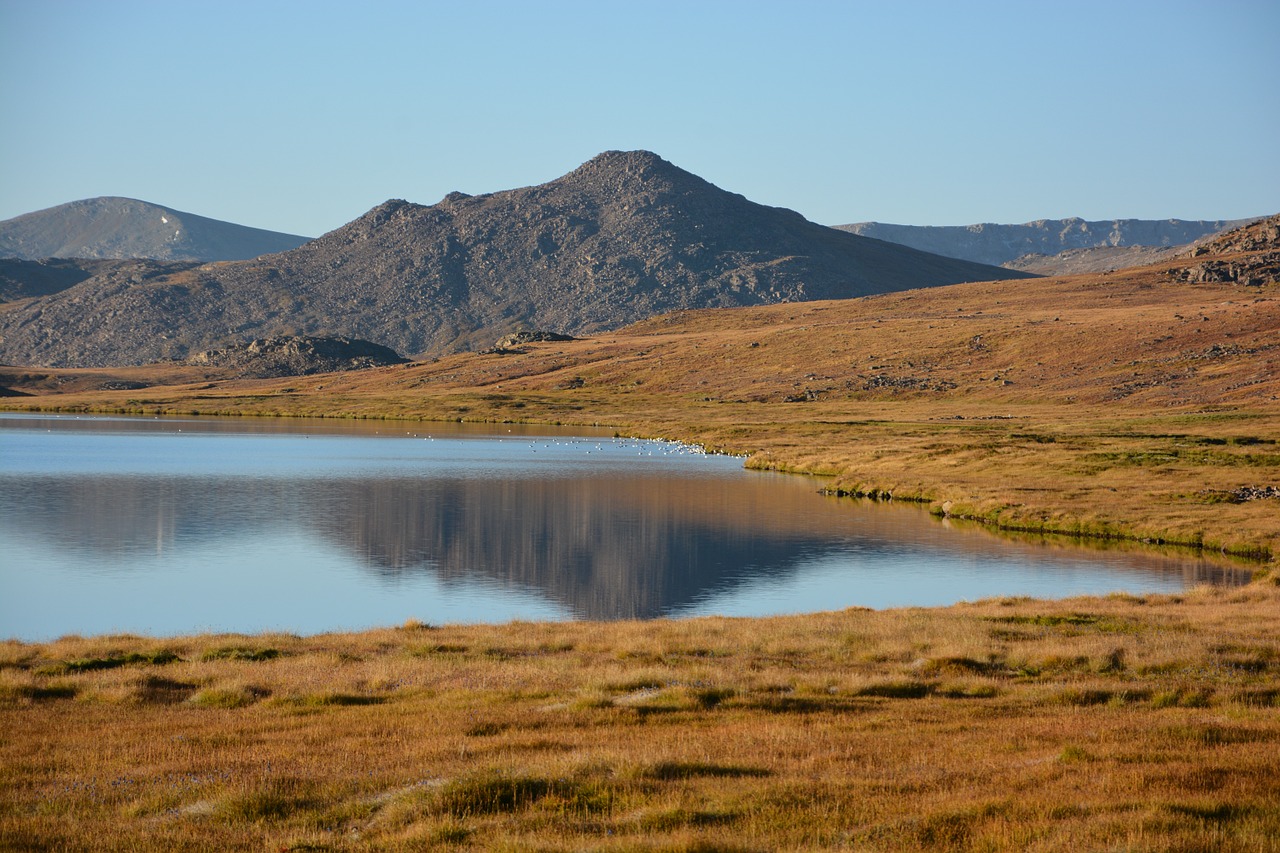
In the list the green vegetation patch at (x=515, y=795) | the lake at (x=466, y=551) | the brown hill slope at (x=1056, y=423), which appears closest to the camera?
the green vegetation patch at (x=515, y=795)

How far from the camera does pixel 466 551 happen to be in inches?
2219

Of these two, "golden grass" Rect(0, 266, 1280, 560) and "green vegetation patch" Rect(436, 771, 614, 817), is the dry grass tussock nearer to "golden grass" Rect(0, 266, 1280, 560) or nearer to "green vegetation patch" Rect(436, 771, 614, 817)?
"green vegetation patch" Rect(436, 771, 614, 817)

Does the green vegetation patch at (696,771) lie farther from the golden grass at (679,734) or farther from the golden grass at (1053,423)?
the golden grass at (1053,423)

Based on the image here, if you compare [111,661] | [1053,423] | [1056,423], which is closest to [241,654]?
[111,661]

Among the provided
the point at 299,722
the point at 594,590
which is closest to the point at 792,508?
the point at 594,590

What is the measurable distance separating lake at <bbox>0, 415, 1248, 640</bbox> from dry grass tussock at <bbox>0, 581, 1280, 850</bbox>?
14.0m

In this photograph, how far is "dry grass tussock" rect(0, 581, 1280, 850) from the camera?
1265 cm

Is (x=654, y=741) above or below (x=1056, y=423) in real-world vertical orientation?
below

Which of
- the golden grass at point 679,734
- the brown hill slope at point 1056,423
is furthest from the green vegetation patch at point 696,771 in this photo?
the brown hill slope at point 1056,423

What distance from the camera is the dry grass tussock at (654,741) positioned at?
498 inches

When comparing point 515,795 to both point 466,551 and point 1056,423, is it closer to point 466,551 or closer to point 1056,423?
point 466,551

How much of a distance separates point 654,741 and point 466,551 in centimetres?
3996

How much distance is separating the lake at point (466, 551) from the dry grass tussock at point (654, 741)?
14.0 meters

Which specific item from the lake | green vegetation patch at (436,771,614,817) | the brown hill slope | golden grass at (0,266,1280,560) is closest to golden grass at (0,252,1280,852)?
green vegetation patch at (436,771,614,817)
